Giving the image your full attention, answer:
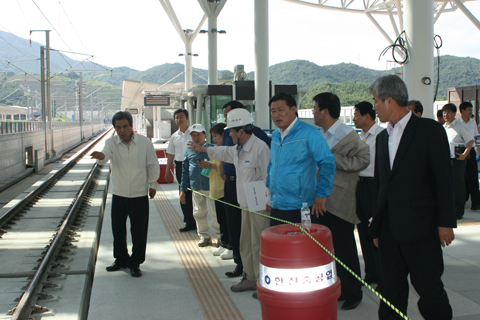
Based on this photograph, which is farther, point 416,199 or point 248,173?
point 248,173

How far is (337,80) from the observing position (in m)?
128

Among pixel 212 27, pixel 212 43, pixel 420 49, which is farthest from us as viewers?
pixel 212 27

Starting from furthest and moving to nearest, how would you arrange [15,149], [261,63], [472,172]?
1. [15,149]
2. [261,63]
3. [472,172]

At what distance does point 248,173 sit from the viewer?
4.80 metres

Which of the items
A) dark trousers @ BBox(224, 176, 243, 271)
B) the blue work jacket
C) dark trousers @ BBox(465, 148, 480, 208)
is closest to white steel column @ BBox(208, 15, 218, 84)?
dark trousers @ BBox(465, 148, 480, 208)

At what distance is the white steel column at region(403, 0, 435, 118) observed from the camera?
24.6 ft

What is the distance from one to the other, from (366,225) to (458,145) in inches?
169

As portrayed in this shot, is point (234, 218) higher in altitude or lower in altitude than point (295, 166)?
lower

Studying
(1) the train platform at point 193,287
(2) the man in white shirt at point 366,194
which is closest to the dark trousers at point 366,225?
(2) the man in white shirt at point 366,194

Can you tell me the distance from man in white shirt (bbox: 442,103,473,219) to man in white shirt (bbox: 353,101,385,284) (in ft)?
11.7

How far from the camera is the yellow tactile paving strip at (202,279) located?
173 inches

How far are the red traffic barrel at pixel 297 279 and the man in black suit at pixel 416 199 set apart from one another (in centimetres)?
52

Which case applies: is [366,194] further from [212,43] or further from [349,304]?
[212,43]

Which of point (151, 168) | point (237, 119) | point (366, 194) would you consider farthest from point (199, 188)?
point (366, 194)
